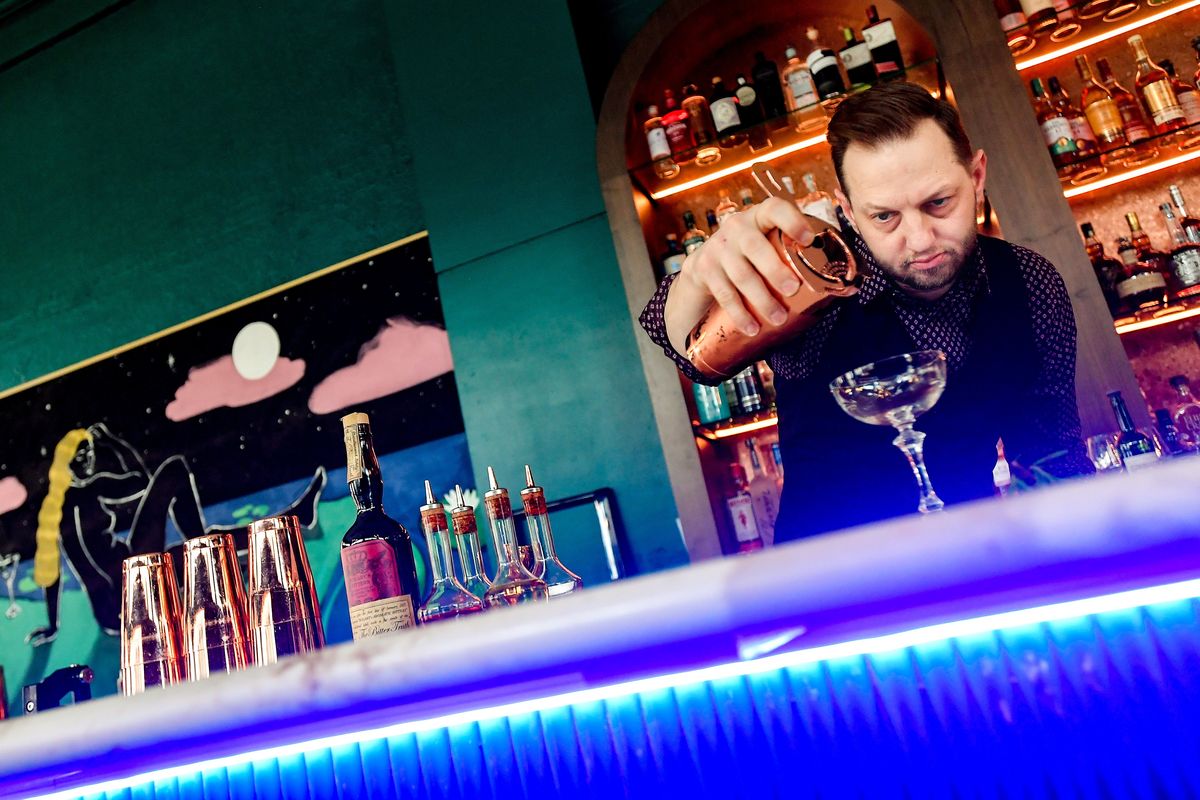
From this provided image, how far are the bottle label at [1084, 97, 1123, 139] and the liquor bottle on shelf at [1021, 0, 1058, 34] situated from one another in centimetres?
24

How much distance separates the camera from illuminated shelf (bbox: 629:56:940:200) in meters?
2.32

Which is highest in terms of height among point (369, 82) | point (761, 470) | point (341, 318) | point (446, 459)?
point (369, 82)

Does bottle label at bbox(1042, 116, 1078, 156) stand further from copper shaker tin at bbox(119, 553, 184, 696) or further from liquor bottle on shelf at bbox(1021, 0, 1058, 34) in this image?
copper shaker tin at bbox(119, 553, 184, 696)

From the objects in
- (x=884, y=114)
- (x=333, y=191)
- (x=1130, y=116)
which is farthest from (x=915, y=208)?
(x=333, y=191)

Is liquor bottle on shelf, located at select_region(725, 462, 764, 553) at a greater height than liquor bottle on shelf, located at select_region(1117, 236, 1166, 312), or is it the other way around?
liquor bottle on shelf, located at select_region(1117, 236, 1166, 312)

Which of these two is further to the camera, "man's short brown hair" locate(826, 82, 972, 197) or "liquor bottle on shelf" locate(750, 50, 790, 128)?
"liquor bottle on shelf" locate(750, 50, 790, 128)

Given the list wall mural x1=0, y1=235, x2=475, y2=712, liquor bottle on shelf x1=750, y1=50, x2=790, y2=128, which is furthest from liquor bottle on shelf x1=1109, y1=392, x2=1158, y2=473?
wall mural x1=0, y1=235, x2=475, y2=712

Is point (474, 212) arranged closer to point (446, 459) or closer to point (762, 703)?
point (446, 459)

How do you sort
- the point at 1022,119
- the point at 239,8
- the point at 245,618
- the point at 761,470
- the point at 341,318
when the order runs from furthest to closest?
the point at 239,8 → the point at 341,318 → the point at 761,470 → the point at 1022,119 → the point at 245,618

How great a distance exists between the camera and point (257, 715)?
2.07ft

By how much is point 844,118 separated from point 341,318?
181 centimetres

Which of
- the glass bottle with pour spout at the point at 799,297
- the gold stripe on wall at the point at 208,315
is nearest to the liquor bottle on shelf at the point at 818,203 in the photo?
the gold stripe on wall at the point at 208,315

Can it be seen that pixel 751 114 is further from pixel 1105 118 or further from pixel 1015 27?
pixel 1105 118

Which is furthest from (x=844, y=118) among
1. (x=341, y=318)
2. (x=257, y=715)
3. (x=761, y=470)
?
(x=341, y=318)
